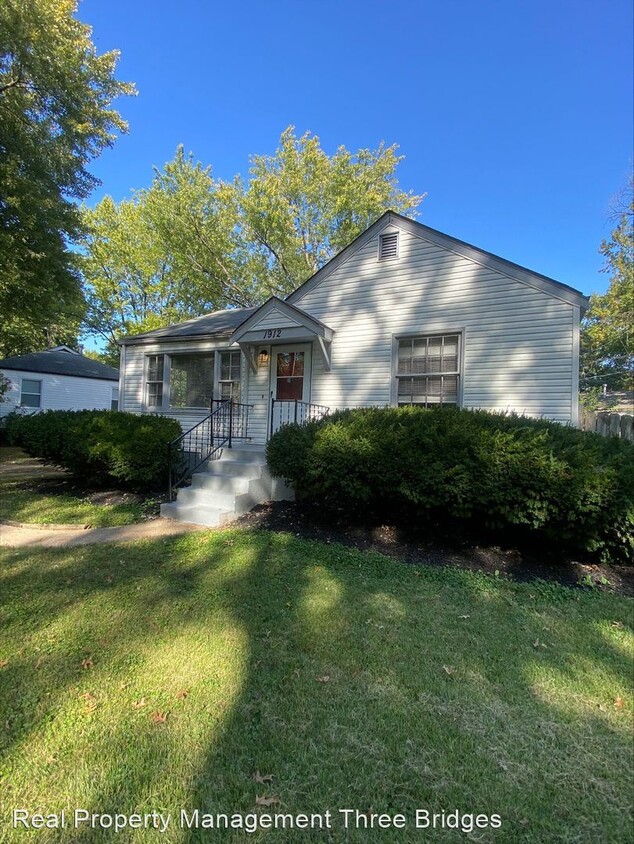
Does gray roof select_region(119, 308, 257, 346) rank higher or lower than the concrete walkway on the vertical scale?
higher

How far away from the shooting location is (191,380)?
33.7 ft

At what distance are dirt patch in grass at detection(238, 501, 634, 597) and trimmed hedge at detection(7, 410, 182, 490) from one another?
2.45m

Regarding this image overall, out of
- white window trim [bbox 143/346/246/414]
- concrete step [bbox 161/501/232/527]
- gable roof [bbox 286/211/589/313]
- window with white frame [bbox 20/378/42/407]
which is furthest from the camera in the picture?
window with white frame [bbox 20/378/42/407]

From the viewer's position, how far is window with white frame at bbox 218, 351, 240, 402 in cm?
964

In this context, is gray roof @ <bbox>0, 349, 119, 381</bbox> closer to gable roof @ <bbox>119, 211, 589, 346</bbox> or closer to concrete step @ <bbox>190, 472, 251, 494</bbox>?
gable roof @ <bbox>119, 211, 589, 346</bbox>

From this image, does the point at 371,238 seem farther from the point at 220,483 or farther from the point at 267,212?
the point at 267,212

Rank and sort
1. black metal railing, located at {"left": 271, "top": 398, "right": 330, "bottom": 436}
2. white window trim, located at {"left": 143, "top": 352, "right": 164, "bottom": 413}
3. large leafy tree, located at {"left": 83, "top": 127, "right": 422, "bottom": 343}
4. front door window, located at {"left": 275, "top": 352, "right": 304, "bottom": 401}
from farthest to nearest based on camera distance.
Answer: large leafy tree, located at {"left": 83, "top": 127, "right": 422, "bottom": 343}, white window trim, located at {"left": 143, "top": 352, "right": 164, "bottom": 413}, front door window, located at {"left": 275, "top": 352, "right": 304, "bottom": 401}, black metal railing, located at {"left": 271, "top": 398, "right": 330, "bottom": 436}

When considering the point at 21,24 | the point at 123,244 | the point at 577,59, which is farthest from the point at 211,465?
the point at 123,244

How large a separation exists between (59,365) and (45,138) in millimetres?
13723

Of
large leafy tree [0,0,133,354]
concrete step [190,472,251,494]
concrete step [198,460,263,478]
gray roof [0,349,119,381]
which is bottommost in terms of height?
concrete step [190,472,251,494]

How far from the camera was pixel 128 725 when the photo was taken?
218cm

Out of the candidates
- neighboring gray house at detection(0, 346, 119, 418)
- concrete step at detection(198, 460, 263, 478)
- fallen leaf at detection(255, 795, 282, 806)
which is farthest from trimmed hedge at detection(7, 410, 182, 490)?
neighboring gray house at detection(0, 346, 119, 418)

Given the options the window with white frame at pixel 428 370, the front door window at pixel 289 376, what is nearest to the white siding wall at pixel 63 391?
the front door window at pixel 289 376

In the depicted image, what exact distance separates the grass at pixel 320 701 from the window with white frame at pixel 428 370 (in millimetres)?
4144
